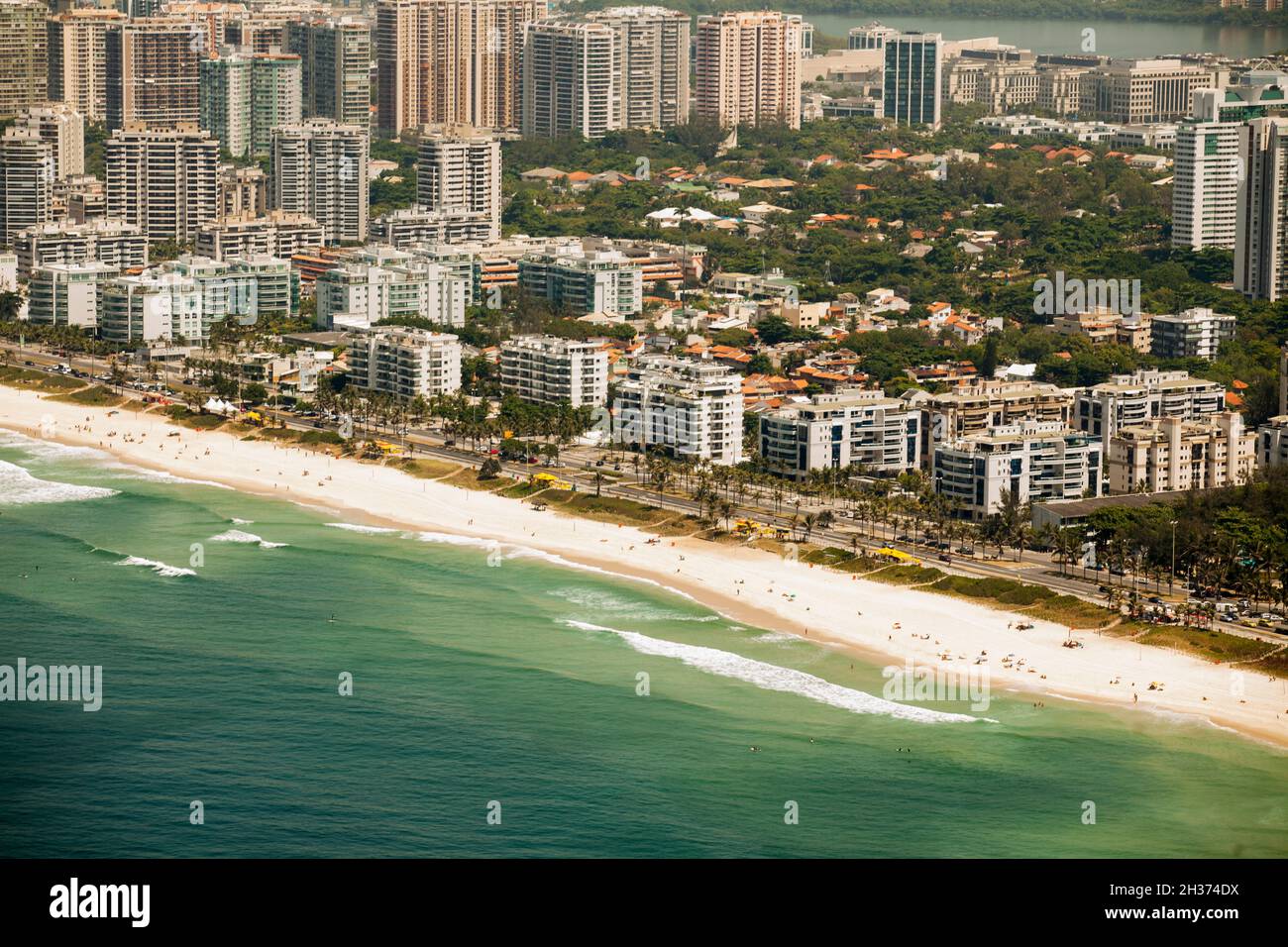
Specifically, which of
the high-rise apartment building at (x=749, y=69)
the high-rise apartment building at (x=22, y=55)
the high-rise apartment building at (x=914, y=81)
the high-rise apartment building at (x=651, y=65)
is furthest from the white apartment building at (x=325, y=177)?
the high-rise apartment building at (x=914, y=81)

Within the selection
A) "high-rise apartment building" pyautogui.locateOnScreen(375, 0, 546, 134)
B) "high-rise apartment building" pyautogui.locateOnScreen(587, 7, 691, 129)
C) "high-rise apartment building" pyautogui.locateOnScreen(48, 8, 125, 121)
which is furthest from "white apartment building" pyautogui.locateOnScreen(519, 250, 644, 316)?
"high-rise apartment building" pyautogui.locateOnScreen(48, 8, 125, 121)

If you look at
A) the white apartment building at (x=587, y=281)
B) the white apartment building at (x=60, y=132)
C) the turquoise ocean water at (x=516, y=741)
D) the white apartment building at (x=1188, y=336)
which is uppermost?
the white apartment building at (x=60, y=132)

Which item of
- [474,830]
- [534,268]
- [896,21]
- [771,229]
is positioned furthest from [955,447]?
[896,21]

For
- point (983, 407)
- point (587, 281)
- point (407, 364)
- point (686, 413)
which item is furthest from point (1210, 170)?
point (686, 413)

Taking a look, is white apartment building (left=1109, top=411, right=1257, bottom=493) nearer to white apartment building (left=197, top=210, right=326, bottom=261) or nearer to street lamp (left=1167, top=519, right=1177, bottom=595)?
street lamp (left=1167, top=519, right=1177, bottom=595)

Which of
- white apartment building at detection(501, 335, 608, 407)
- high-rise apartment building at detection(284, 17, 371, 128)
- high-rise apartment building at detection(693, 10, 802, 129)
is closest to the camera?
white apartment building at detection(501, 335, 608, 407)

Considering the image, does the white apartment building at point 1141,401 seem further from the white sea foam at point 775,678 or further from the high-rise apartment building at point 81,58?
the high-rise apartment building at point 81,58

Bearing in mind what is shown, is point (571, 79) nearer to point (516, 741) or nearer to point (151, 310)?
point (151, 310)
